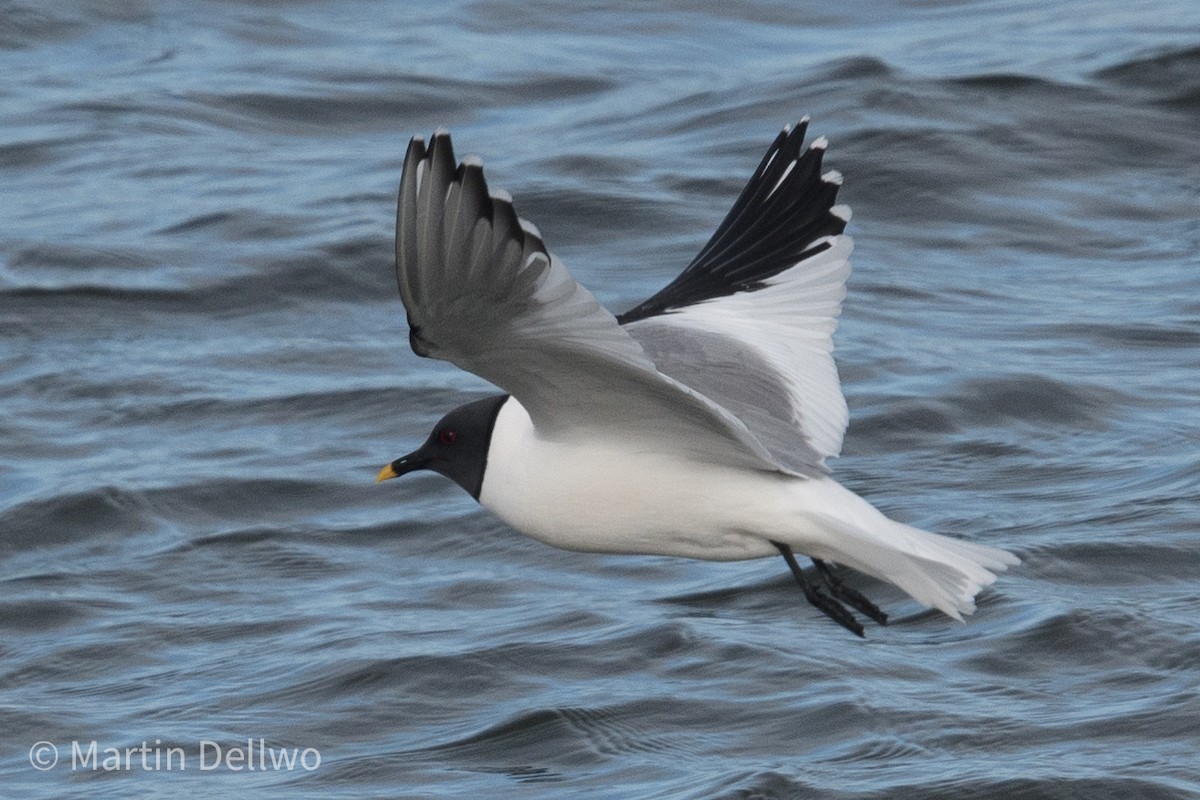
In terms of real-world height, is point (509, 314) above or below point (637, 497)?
above

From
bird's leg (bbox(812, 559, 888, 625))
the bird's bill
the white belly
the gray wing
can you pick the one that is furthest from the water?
the gray wing

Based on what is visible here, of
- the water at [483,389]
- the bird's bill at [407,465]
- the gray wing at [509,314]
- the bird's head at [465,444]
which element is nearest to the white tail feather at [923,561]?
the gray wing at [509,314]

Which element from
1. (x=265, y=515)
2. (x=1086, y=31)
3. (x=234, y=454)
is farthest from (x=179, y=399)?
(x=1086, y=31)

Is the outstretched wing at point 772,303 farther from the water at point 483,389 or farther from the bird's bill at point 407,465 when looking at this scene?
the water at point 483,389

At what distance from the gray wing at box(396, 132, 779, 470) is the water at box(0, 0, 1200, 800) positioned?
2030mm

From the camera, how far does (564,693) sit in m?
7.07

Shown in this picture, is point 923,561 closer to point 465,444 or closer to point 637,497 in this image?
point 637,497

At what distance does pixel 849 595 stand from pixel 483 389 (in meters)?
4.24

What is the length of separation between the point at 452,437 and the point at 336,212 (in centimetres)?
673

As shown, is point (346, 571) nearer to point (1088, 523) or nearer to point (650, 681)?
point (650, 681)

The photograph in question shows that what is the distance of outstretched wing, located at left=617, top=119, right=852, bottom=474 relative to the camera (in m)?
5.55

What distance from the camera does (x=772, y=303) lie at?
597 cm

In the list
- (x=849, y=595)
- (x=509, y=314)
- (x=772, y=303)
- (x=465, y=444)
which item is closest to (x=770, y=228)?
(x=772, y=303)

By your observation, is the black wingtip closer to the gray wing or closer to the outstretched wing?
the outstretched wing
